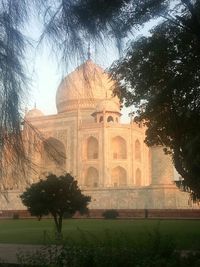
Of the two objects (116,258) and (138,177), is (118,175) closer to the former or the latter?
(138,177)

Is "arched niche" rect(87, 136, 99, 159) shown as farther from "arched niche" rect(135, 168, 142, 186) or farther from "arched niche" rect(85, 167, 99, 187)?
"arched niche" rect(135, 168, 142, 186)

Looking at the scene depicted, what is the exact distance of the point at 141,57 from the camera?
8.65m

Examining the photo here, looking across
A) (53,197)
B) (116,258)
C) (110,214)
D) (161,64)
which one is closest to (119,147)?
(110,214)

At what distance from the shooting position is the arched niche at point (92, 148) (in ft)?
98.5

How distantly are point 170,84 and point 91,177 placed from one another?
73.0ft

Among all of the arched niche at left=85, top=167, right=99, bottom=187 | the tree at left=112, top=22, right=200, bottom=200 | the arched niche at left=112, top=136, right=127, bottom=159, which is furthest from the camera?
the arched niche at left=112, top=136, right=127, bottom=159

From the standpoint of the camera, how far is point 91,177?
29.6 meters

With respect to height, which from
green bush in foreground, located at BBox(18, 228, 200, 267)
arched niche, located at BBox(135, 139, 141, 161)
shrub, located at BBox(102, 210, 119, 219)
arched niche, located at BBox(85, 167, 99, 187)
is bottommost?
green bush in foreground, located at BBox(18, 228, 200, 267)

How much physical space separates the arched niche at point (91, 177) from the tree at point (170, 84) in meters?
19.0

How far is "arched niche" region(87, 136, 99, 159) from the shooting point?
30.0 meters

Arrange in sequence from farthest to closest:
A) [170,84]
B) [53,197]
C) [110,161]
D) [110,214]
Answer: [110,161] → [110,214] → [53,197] → [170,84]

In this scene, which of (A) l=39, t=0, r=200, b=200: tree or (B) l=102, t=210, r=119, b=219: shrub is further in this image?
(B) l=102, t=210, r=119, b=219: shrub

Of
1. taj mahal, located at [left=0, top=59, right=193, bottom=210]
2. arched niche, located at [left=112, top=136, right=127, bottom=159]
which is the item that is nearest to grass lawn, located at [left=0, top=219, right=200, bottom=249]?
taj mahal, located at [left=0, top=59, right=193, bottom=210]

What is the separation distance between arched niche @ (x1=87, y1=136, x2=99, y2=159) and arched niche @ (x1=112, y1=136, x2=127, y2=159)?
113 cm
